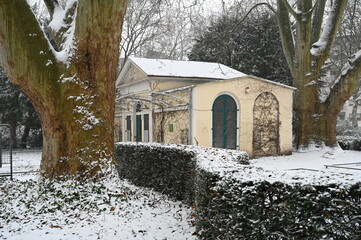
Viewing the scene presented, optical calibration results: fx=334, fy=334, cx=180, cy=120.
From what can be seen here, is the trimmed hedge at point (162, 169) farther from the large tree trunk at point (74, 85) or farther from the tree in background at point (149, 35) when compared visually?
the tree in background at point (149, 35)

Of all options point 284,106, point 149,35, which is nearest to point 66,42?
point 284,106

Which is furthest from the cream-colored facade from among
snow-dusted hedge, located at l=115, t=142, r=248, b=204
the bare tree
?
snow-dusted hedge, located at l=115, t=142, r=248, b=204

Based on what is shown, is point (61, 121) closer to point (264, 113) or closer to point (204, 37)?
point (264, 113)

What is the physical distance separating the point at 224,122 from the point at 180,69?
18.1ft

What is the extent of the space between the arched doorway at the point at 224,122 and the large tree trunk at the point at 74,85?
30.7ft

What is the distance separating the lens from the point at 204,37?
28.7 meters

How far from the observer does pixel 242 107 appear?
16.1 m

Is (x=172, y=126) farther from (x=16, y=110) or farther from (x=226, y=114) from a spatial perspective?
(x=16, y=110)

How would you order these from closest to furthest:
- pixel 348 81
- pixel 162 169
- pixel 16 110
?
pixel 162 169 < pixel 348 81 < pixel 16 110

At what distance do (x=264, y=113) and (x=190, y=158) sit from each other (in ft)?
35.2

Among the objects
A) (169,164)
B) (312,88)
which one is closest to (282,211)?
(169,164)

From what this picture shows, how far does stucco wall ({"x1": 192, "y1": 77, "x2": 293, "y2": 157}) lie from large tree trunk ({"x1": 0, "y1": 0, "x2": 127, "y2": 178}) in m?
8.54

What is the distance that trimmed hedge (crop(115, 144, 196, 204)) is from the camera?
6.86 metres

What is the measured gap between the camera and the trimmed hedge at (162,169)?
6.86 m
